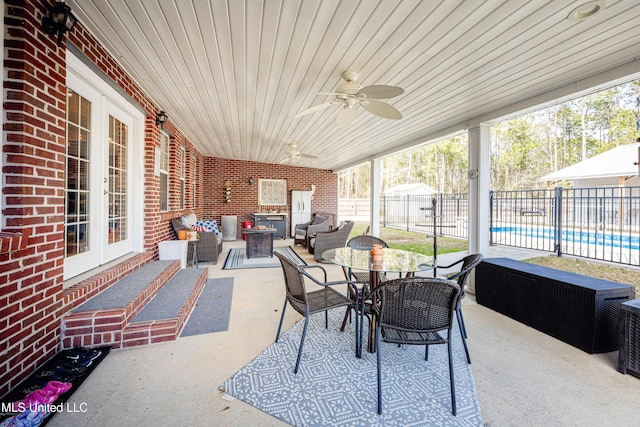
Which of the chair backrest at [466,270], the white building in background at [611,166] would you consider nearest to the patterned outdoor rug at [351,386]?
the chair backrest at [466,270]

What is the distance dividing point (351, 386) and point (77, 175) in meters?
2.96

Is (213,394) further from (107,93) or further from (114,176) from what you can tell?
(107,93)

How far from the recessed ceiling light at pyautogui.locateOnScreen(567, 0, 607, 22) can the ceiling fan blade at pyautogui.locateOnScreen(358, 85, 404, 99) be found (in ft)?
3.69

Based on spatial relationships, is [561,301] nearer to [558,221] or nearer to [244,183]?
[558,221]

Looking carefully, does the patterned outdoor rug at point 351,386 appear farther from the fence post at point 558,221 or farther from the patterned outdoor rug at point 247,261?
the fence post at point 558,221

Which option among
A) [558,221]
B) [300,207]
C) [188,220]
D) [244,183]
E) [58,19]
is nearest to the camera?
[58,19]

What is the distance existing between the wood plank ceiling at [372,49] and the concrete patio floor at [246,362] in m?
2.48

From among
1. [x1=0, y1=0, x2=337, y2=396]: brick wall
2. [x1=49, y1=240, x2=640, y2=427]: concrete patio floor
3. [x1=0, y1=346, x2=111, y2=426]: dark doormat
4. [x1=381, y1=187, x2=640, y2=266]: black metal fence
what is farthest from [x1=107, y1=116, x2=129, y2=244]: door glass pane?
[x1=381, y1=187, x2=640, y2=266]: black metal fence

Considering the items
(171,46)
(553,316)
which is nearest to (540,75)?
(553,316)

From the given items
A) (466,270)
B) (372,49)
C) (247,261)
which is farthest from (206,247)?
(466,270)

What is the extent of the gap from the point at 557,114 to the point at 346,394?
1737 centimetres

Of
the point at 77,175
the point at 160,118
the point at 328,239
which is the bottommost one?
the point at 328,239

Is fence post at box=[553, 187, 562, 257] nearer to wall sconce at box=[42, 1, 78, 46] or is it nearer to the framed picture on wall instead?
wall sconce at box=[42, 1, 78, 46]

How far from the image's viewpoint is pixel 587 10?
1716 millimetres
